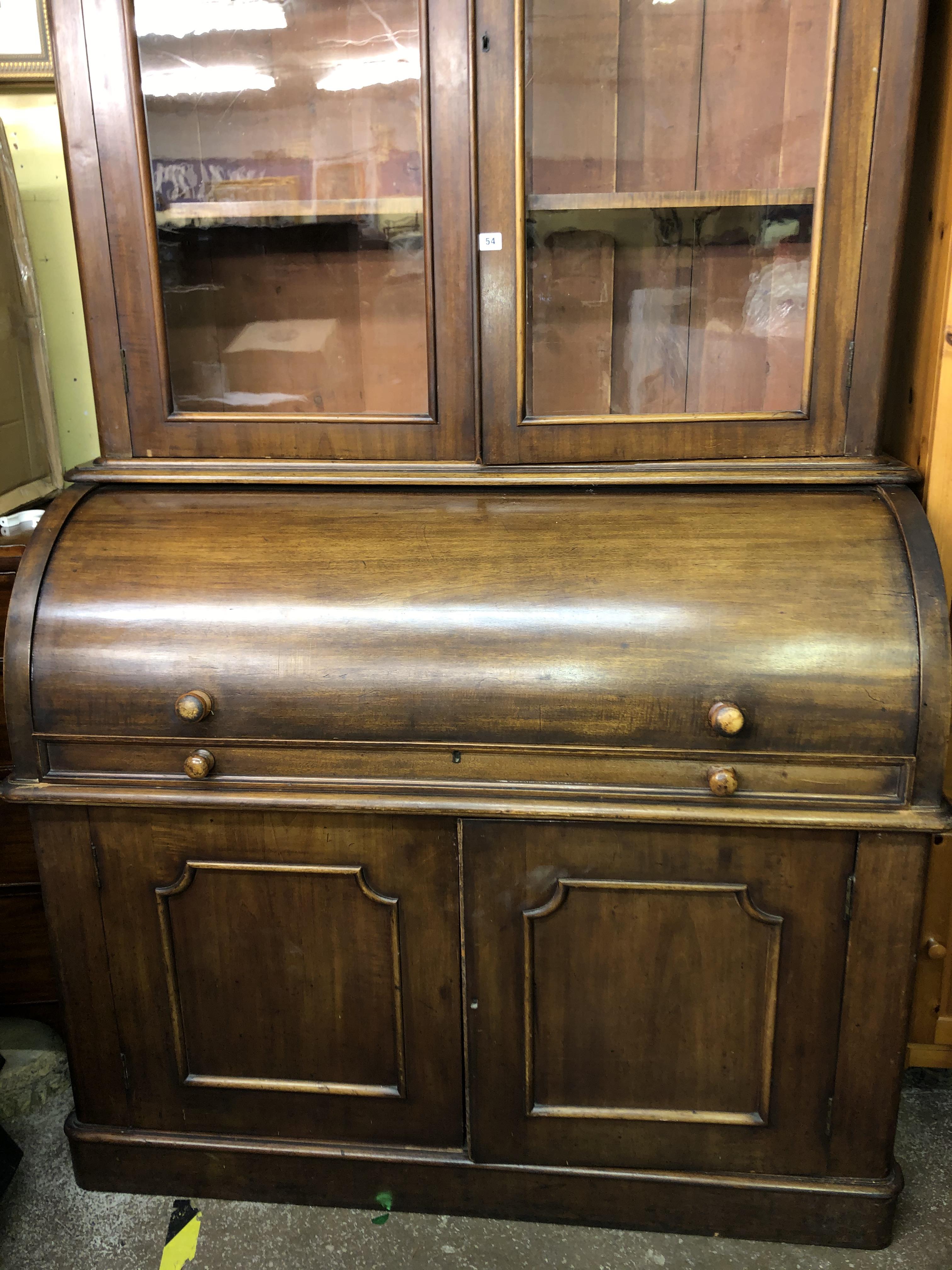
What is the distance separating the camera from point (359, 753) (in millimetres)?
1325

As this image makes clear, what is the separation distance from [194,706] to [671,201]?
0.98 m

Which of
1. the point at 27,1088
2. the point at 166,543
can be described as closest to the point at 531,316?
the point at 166,543

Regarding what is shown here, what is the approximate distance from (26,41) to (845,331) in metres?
1.63

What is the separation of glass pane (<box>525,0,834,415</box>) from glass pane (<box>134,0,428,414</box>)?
0.63 feet

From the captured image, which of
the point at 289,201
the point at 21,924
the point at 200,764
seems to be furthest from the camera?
the point at 21,924

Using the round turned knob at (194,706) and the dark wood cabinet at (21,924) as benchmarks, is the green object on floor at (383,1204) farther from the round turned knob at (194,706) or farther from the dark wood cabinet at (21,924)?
the round turned knob at (194,706)

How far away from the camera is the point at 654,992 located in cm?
138

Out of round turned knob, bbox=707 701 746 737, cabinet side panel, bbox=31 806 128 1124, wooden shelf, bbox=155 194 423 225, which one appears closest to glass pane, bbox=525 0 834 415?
wooden shelf, bbox=155 194 423 225

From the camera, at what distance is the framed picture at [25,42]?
71.6 inches

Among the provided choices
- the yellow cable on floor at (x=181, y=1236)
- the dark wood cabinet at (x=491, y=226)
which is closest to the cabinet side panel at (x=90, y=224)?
the dark wood cabinet at (x=491, y=226)

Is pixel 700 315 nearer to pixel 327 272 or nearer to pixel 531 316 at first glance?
pixel 531 316

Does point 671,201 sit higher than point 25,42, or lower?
lower

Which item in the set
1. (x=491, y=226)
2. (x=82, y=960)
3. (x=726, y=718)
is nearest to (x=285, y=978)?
(x=82, y=960)

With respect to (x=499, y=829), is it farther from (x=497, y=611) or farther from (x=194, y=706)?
(x=194, y=706)
